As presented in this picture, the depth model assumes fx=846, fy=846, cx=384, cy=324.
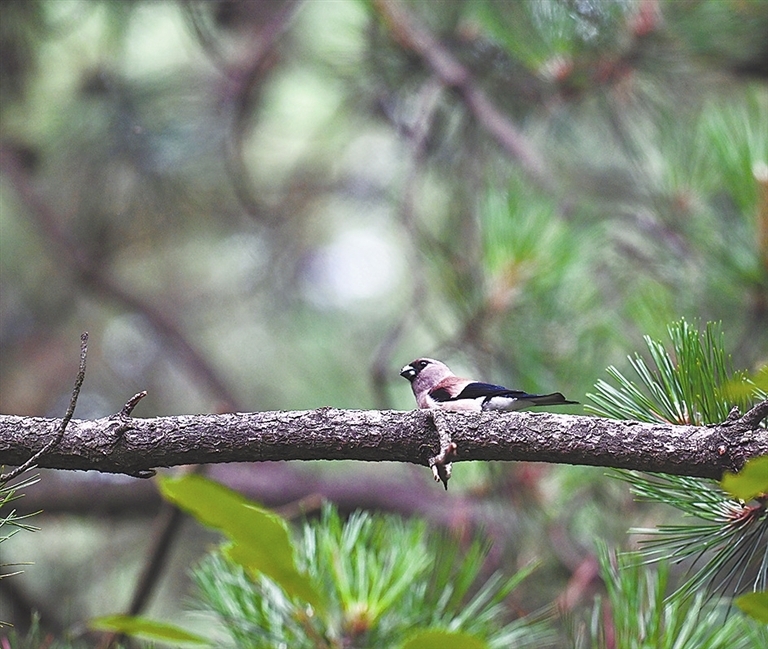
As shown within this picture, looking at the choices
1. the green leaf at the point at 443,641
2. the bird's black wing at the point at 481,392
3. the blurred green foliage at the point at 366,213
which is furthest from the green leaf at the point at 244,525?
the blurred green foliage at the point at 366,213

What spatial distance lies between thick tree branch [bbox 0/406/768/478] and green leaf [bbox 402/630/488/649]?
26cm

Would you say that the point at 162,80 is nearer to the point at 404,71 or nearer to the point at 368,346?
the point at 404,71

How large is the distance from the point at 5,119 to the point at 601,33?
240 cm

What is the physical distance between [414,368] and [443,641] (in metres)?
1.00

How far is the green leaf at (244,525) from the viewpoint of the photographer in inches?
21.2

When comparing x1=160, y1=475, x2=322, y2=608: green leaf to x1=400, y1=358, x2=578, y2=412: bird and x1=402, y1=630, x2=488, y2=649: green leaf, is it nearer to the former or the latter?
x1=402, y1=630, x2=488, y2=649: green leaf

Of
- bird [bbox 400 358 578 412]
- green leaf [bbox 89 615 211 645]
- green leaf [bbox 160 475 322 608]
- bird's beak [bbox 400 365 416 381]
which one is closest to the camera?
green leaf [bbox 160 475 322 608]

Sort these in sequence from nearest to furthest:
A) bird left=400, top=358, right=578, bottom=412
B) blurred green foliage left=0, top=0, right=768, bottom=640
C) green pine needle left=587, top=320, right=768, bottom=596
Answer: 1. green pine needle left=587, top=320, right=768, bottom=596
2. bird left=400, top=358, right=578, bottom=412
3. blurred green foliage left=0, top=0, right=768, bottom=640

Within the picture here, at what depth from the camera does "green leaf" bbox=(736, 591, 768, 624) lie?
0.63 meters

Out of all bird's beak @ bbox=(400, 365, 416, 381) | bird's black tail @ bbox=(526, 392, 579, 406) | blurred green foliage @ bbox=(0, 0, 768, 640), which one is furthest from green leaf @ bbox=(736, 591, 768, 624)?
blurred green foliage @ bbox=(0, 0, 768, 640)

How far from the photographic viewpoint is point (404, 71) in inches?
117

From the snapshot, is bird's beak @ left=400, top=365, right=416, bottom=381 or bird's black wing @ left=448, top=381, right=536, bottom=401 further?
bird's beak @ left=400, top=365, right=416, bottom=381

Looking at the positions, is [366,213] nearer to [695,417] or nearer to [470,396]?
[470,396]

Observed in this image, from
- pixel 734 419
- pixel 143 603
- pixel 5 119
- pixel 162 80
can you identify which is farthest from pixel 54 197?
pixel 734 419
